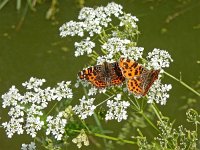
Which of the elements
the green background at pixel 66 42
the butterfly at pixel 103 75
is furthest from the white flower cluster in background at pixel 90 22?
the green background at pixel 66 42

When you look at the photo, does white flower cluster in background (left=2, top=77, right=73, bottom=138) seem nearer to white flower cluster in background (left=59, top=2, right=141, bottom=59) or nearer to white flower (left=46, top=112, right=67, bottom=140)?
white flower (left=46, top=112, right=67, bottom=140)

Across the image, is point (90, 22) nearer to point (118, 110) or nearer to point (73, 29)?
point (73, 29)

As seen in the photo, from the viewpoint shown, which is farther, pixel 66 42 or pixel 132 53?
pixel 66 42

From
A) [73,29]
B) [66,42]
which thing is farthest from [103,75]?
[66,42]

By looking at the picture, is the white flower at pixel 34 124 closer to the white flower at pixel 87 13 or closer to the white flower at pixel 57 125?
the white flower at pixel 57 125

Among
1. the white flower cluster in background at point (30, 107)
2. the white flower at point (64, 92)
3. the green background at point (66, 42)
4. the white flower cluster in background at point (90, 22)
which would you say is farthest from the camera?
the green background at point (66, 42)

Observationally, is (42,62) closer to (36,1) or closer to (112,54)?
(36,1)

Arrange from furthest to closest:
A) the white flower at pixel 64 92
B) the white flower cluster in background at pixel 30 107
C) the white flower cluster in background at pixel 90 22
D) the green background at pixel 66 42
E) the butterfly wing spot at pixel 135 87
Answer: the green background at pixel 66 42 → the white flower cluster in background at pixel 90 22 → the white flower at pixel 64 92 → the white flower cluster in background at pixel 30 107 → the butterfly wing spot at pixel 135 87

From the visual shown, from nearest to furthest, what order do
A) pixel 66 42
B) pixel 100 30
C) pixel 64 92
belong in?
1. pixel 64 92
2. pixel 100 30
3. pixel 66 42
